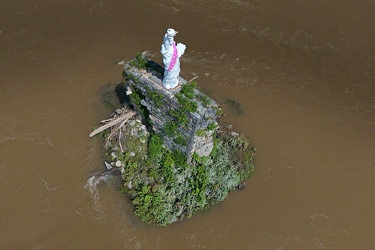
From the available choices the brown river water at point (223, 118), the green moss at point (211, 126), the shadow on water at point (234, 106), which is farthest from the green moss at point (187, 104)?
the shadow on water at point (234, 106)

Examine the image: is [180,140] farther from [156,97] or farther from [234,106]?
[234,106]

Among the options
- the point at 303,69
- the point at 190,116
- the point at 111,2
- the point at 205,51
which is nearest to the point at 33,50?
the point at 111,2

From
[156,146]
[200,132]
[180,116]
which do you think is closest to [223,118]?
[156,146]

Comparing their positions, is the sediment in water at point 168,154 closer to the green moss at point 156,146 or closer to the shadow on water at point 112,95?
the green moss at point 156,146

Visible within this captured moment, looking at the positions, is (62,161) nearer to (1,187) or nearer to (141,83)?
(1,187)

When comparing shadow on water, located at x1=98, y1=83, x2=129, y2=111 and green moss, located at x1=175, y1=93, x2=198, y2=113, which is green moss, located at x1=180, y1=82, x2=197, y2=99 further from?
shadow on water, located at x1=98, y1=83, x2=129, y2=111

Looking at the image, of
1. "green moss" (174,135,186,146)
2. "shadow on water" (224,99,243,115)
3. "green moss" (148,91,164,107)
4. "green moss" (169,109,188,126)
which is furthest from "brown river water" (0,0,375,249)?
"green moss" (148,91,164,107)
